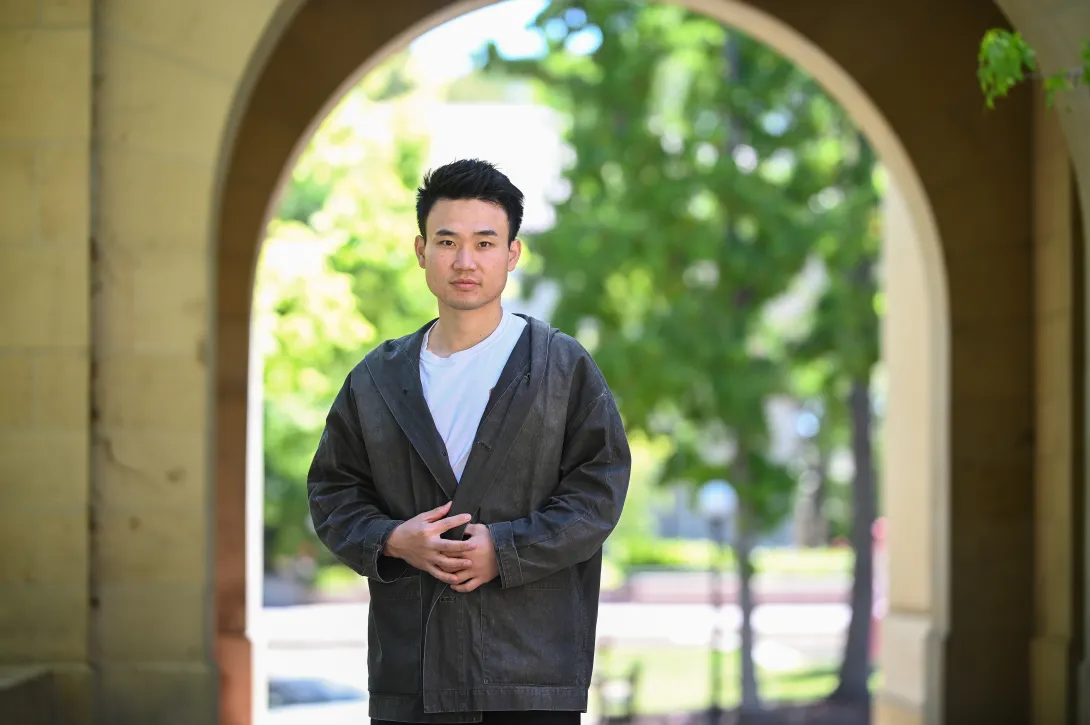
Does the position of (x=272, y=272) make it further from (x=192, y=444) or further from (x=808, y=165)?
(x=192, y=444)

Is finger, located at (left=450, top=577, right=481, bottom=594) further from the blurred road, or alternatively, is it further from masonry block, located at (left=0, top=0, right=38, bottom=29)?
the blurred road

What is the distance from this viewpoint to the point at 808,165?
51.1 ft

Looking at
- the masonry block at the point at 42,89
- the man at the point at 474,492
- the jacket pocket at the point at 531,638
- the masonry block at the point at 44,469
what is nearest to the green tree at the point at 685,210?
the masonry block at the point at 42,89

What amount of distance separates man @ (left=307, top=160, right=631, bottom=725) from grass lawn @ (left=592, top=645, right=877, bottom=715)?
13.6m

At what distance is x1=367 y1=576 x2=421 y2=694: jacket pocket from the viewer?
348 cm

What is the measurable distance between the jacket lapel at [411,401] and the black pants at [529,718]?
21.0 inches

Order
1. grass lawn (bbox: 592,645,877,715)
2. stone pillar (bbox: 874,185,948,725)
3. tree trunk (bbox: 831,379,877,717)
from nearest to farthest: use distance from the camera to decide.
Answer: stone pillar (bbox: 874,185,948,725) < tree trunk (bbox: 831,379,877,717) < grass lawn (bbox: 592,645,877,715)

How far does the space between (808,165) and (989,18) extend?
7.17 meters

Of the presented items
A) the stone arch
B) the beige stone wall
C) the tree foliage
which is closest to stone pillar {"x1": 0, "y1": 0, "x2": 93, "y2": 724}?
the beige stone wall

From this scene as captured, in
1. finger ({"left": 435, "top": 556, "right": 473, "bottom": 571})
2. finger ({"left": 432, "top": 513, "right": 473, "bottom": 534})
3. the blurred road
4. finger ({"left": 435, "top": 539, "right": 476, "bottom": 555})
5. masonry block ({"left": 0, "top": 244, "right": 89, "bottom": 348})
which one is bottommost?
the blurred road

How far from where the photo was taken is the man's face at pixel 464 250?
3.53 meters

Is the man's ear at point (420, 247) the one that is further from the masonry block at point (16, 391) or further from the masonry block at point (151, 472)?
the masonry block at point (16, 391)

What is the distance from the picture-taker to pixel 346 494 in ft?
11.7

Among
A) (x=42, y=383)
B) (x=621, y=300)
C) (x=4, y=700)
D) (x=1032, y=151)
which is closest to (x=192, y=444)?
(x=42, y=383)
